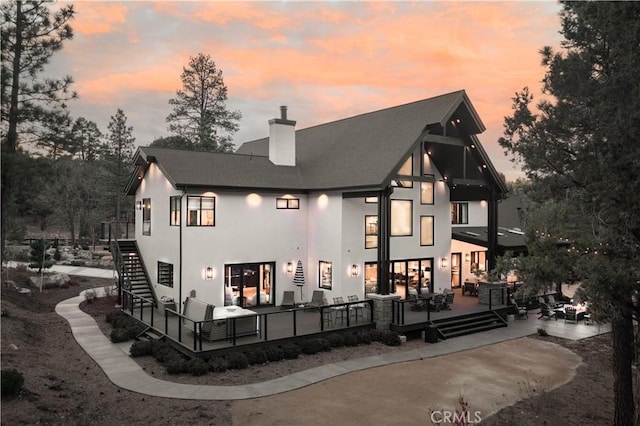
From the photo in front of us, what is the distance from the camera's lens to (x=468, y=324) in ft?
61.0

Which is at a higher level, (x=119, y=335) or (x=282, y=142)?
(x=282, y=142)

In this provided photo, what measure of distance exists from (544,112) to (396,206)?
9.44 metres

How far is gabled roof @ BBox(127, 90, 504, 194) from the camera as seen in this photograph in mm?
18609

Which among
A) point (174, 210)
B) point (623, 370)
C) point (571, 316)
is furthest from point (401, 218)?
point (623, 370)

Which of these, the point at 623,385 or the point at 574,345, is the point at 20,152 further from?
the point at 574,345

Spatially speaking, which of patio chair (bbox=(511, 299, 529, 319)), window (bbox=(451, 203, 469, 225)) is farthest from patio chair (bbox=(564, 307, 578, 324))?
window (bbox=(451, 203, 469, 225))

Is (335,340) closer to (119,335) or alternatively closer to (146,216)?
(119,335)

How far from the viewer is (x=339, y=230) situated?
64.8ft

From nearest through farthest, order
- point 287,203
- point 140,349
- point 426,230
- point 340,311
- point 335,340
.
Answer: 1. point 140,349
2. point 335,340
3. point 340,311
4. point 287,203
5. point 426,230

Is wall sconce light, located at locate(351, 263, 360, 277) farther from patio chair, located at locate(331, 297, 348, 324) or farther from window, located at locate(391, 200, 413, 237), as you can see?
window, located at locate(391, 200, 413, 237)

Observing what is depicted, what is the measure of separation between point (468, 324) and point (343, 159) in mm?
9718

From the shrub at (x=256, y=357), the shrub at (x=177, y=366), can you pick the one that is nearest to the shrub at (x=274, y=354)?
the shrub at (x=256, y=357)

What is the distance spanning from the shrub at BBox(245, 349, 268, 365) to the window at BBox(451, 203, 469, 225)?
17.1 metres

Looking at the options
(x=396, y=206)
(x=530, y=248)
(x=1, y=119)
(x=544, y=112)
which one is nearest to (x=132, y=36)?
(x=1, y=119)
